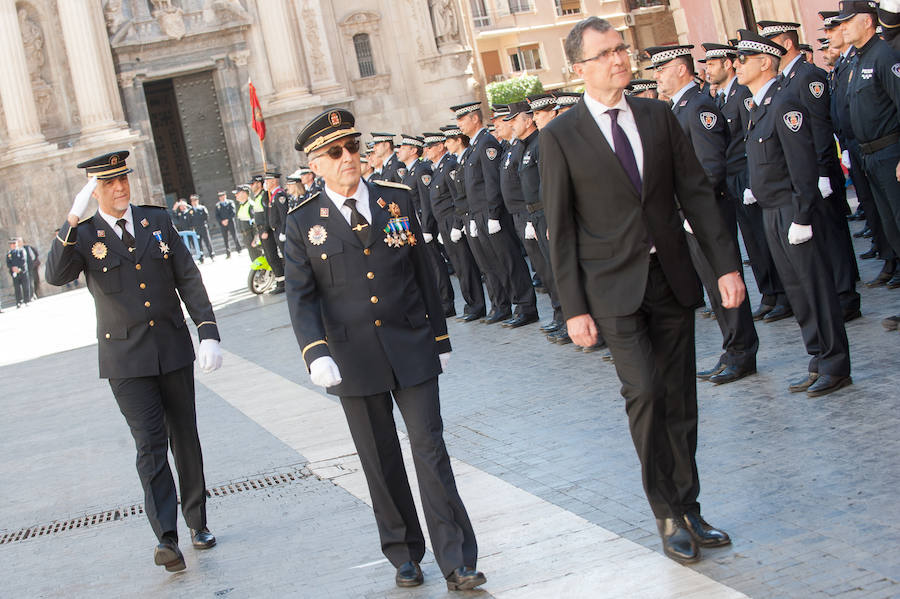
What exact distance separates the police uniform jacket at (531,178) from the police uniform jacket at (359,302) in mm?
6151

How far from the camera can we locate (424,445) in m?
5.21

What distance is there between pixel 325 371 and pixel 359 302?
439 mm

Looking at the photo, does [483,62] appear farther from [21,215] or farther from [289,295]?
[289,295]

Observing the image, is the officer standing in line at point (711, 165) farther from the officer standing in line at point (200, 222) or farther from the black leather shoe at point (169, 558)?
the officer standing in line at point (200, 222)

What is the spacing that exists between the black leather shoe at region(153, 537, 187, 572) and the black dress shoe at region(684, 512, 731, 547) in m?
2.83

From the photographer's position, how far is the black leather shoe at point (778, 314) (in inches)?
393

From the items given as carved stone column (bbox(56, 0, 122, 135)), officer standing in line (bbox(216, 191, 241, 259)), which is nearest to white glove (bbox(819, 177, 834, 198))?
officer standing in line (bbox(216, 191, 241, 259))

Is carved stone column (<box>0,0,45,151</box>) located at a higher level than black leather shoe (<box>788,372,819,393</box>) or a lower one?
higher

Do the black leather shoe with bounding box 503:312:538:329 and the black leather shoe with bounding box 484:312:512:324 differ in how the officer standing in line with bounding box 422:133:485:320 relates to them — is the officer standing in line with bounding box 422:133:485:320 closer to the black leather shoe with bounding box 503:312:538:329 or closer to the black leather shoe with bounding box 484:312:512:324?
the black leather shoe with bounding box 484:312:512:324

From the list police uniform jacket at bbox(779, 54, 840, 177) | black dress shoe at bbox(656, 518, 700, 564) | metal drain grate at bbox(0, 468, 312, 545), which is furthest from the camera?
police uniform jacket at bbox(779, 54, 840, 177)

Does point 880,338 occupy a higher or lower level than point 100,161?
lower

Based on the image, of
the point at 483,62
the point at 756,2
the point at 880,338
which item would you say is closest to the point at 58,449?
the point at 880,338

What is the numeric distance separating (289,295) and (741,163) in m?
5.54

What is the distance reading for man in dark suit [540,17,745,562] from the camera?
4949mm
